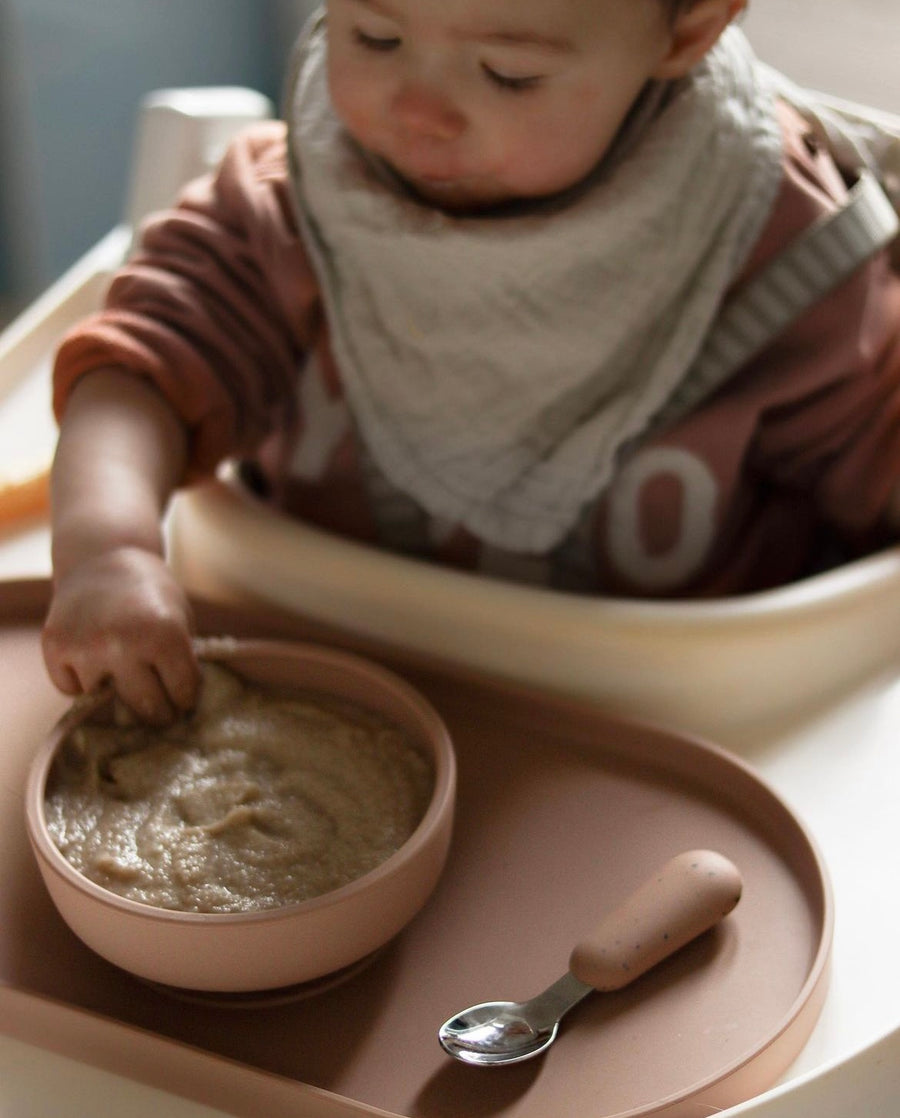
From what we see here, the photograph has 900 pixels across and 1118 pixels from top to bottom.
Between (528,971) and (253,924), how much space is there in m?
0.12

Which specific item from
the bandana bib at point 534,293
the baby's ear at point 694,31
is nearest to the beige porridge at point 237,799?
the bandana bib at point 534,293

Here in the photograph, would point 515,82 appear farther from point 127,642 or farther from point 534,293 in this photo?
point 127,642

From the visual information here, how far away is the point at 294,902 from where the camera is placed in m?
0.50

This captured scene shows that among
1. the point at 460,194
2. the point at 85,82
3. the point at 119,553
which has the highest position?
the point at 460,194

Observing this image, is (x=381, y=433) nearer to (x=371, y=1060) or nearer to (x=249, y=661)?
(x=249, y=661)

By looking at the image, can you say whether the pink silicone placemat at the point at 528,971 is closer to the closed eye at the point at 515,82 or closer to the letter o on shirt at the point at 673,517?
the letter o on shirt at the point at 673,517

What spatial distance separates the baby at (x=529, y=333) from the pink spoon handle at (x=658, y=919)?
0.82 feet

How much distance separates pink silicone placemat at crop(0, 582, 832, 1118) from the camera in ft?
1.56

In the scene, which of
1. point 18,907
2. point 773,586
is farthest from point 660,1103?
point 773,586

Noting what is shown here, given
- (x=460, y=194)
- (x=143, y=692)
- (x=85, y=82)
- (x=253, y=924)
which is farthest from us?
(x=85, y=82)

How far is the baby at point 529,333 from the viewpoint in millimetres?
647

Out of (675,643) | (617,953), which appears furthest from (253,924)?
(675,643)

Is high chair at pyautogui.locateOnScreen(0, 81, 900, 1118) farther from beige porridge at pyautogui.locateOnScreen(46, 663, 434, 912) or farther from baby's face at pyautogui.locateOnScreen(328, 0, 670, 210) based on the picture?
baby's face at pyautogui.locateOnScreen(328, 0, 670, 210)

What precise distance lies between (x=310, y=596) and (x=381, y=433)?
0.11 metres
